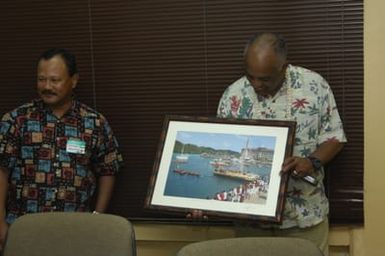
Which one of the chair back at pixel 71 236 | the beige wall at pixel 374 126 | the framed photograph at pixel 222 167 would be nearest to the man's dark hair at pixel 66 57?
the framed photograph at pixel 222 167

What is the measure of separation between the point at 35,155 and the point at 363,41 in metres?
1.69

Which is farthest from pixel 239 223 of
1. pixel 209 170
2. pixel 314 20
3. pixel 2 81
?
pixel 2 81

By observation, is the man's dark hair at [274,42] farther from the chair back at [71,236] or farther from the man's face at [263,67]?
the chair back at [71,236]

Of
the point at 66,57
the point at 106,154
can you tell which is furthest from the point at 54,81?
the point at 106,154

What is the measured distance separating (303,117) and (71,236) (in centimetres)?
109

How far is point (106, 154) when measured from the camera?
2688mm

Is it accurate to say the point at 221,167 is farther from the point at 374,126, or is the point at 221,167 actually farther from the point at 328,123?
the point at 374,126

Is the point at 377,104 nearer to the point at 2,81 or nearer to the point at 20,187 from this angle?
the point at 20,187

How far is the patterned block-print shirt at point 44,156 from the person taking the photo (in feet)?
8.38

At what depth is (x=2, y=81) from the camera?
296 cm

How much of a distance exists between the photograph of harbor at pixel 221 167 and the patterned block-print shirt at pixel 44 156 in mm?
502

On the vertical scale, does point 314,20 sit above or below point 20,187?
above

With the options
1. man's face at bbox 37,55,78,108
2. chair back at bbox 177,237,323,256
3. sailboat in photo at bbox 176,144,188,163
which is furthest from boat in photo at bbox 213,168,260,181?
man's face at bbox 37,55,78,108

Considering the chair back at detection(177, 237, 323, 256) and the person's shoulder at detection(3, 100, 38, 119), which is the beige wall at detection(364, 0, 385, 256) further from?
the person's shoulder at detection(3, 100, 38, 119)
